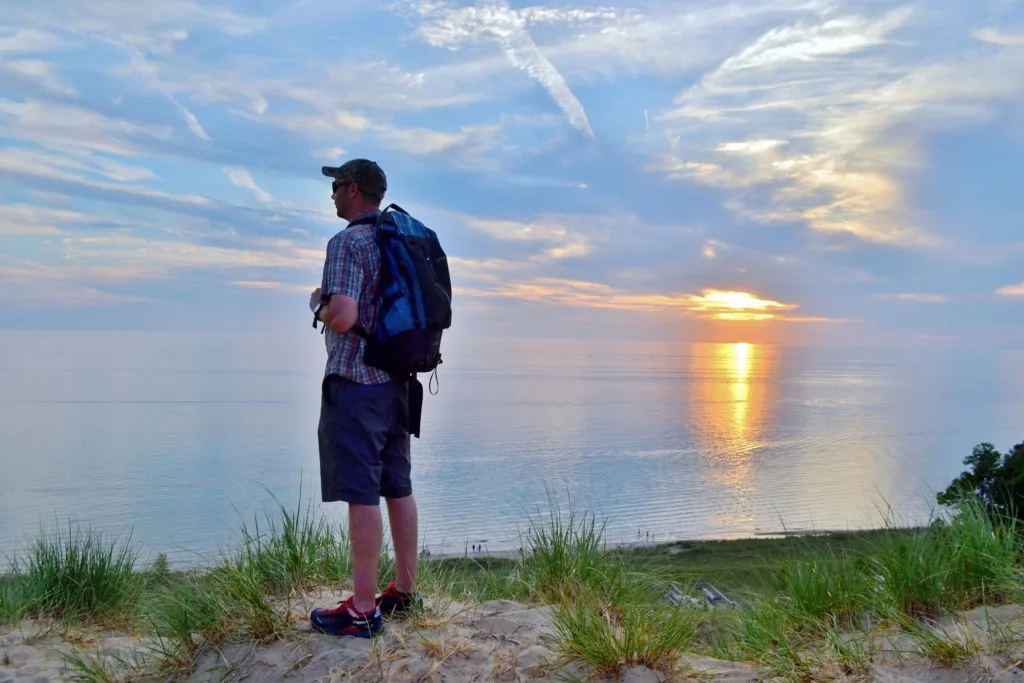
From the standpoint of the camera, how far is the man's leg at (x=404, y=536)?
427 centimetres

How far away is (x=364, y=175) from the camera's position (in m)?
4.10

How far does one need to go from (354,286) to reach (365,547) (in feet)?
4.00

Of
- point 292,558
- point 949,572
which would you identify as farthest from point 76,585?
point 949,572

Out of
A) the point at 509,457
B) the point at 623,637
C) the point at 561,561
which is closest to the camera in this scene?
the point at 623,637

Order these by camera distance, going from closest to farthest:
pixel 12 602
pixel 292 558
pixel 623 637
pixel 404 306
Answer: pixel 623 637
pixel 404 306
pixel 292 558
pixel 12 602

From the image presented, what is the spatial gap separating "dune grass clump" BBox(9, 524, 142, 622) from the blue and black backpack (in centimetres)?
291

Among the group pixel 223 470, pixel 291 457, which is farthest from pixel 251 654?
pixel 291 457

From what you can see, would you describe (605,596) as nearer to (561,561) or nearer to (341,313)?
(561,561)

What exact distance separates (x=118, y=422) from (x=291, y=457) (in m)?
25.3

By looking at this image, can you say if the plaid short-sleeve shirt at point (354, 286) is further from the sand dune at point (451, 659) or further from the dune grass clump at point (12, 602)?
the dune grass clump at point (12, 602)

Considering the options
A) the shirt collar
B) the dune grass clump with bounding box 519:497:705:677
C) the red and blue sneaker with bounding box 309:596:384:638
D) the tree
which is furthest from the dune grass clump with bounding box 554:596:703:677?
the tree

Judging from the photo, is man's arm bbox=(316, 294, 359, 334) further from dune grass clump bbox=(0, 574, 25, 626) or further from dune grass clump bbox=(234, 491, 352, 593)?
dune grass clump bbox=(0, 574, 25, 626)

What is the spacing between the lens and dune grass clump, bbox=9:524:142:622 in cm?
533

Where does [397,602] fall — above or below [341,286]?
below
